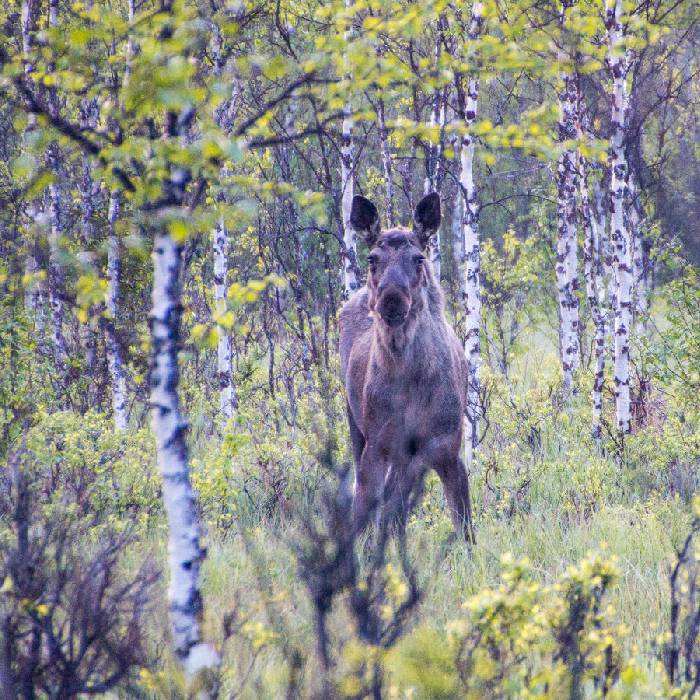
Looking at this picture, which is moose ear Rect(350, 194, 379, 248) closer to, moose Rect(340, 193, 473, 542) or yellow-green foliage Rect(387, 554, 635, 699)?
moose Rect(340, 193, 473, 542)

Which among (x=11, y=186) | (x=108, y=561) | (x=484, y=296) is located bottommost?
(x=108, y=561)

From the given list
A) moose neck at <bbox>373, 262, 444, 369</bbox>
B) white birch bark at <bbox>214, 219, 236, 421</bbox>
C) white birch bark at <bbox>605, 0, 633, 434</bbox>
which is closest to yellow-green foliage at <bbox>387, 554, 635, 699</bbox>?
moose neck at <bbox>373, 262, 444, 369</bbox>

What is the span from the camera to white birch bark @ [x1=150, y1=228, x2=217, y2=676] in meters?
3.16

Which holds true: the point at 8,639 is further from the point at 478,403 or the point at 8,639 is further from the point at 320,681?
the point at 478,403

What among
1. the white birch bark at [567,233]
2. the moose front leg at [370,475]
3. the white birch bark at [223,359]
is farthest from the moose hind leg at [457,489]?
the white birch bark at [567,233]

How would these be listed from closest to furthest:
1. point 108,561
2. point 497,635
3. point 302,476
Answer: point 497,635
point 108,561
point 302,476

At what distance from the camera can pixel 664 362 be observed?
8383 mm

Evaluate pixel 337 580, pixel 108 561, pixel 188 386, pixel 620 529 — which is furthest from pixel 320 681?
pixel 188 386

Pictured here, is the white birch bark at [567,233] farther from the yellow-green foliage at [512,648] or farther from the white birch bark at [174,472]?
the white birch bark at [174,472]

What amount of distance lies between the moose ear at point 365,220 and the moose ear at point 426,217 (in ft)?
1.18

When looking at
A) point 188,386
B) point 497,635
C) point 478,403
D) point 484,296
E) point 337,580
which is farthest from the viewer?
point 484,296

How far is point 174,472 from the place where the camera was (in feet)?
10.5

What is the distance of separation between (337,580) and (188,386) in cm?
896

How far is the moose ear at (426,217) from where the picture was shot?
6.70m
